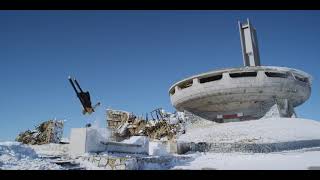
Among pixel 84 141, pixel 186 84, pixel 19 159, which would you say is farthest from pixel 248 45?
pixel 19 159

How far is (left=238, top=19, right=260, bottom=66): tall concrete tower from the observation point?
36.0 meters

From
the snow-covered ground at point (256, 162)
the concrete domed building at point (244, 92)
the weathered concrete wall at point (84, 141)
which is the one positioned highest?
the concrete domed building at point (244, 92)

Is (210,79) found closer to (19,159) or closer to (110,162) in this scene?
(110,162)

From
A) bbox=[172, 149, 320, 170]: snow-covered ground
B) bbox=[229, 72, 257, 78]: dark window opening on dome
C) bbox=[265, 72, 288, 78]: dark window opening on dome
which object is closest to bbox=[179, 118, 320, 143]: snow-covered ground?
bbox=[172, 149, 320, 170]: snow-covered ground

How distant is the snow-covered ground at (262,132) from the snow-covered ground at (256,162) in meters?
2.02

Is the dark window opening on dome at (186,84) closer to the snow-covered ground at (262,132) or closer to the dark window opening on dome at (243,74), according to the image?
the dark window opening on dome at (243,74)

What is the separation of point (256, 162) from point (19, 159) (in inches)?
371

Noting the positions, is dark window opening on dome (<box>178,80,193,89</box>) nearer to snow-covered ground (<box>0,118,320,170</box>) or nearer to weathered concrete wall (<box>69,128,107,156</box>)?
snow-covered ground (<box>0,118,320,170</box>)

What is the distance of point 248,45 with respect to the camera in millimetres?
36469

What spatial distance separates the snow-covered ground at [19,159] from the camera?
931cm

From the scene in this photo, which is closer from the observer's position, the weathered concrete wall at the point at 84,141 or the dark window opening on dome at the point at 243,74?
the weathered concrete wall at the point at 84,141

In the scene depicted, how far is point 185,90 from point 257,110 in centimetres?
638

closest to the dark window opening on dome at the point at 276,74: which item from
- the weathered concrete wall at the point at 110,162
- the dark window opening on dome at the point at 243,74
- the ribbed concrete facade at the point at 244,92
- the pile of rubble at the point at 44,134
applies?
the ribbed concrete facade at the point at 244,92
